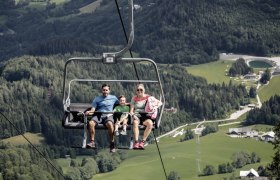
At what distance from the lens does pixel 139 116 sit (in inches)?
1072

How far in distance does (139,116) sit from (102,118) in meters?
1.10

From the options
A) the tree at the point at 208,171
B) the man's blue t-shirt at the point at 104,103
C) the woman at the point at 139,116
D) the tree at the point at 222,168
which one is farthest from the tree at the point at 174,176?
the man's blue t-shirt at the point at 104,103

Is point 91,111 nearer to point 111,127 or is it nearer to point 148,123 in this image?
point 111,127

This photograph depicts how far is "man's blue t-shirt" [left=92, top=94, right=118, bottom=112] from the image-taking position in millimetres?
27156

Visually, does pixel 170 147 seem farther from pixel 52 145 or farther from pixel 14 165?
pixel 14 165

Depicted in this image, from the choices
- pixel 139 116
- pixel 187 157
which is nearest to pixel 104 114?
pixel 139 116

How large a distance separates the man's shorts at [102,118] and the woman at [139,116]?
64 cm

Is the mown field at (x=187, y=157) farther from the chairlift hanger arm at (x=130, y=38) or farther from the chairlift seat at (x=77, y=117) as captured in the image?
the chairlift hanger arm at (x=130, y=38)

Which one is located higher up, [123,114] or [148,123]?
[123,114]

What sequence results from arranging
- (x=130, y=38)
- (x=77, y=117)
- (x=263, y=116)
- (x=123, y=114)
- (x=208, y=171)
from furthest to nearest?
1. (x=263, y=116)
2. (x=208, y=171)
3. (x=77, y=117)
4. (x=123, y=114)
5. (x=130, y=38)

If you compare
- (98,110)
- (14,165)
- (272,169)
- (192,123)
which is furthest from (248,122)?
(98,110)

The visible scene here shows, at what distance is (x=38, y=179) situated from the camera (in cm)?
13250

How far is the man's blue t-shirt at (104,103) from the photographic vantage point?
27.2 metres

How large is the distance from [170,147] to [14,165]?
126 ft
